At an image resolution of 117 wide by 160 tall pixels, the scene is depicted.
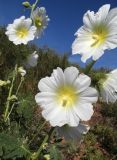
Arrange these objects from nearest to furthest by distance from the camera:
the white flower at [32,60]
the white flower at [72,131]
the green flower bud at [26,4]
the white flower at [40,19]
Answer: the white flower at [72,131], the white flower at [40,19], the green flower bud at [26,4], the white flower at [32,60]

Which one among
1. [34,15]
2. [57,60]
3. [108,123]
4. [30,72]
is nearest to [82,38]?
[34,15]

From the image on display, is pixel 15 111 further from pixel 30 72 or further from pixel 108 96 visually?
pixel 30 72

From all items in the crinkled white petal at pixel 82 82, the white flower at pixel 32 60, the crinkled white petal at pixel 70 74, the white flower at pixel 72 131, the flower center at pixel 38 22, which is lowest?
the white flower at pixel 72 131

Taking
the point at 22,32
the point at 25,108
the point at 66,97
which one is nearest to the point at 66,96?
the point at 66,97

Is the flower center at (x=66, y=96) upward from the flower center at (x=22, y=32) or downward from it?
downward

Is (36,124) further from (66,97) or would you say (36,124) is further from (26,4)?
(66,97)

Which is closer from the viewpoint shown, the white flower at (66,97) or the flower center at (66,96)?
the white flower at (66,97)

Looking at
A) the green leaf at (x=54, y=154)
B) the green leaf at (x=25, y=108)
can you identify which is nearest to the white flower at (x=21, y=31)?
the green leaf at (x=25, y=108)

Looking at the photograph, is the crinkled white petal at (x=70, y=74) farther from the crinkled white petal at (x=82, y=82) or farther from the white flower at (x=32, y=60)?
the white flower at (x=32, y=60)
